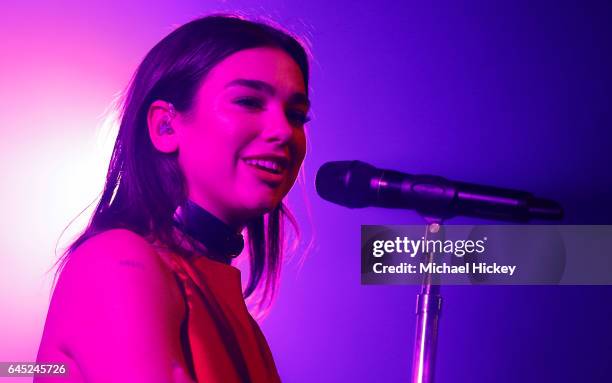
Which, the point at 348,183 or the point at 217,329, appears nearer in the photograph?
the point at 217,329

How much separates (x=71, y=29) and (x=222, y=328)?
3.45 feet

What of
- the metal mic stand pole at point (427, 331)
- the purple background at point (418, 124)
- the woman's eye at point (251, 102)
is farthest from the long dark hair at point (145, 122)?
the metal mic stand pole at point (427, 331)

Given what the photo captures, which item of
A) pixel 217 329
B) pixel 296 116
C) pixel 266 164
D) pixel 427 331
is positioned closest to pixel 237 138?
pixel 266 164

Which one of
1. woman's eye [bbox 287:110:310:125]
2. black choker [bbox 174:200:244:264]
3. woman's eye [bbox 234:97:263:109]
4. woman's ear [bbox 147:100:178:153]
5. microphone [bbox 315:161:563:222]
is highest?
woman's eye [bbox 287:110:310:125]

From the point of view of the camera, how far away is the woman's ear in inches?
64.1

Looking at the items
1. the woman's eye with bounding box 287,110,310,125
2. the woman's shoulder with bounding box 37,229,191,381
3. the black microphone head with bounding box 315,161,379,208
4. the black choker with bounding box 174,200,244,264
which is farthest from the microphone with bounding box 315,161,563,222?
the woman's shoulder with bounding box 37,229,191,381

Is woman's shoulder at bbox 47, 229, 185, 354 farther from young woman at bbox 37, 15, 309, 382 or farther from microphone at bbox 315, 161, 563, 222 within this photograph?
microphone at bbox 315, 161, 563, 222

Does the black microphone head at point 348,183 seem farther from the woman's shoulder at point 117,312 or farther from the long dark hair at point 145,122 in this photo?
the woman's shoulder at point 117,312

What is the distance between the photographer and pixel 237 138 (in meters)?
1.64

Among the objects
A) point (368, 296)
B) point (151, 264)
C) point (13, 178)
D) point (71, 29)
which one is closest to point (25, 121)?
point (13, 178)

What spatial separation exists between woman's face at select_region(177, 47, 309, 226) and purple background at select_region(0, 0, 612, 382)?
0.31m

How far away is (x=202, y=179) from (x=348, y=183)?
346 millimetres

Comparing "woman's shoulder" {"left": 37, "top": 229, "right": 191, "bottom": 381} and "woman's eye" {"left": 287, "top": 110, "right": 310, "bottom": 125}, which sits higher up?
"woman's eye" {"left": 287, "top": 110, "right": 310, "bottom": 125}

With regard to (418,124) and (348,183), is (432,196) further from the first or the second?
(418,124)
